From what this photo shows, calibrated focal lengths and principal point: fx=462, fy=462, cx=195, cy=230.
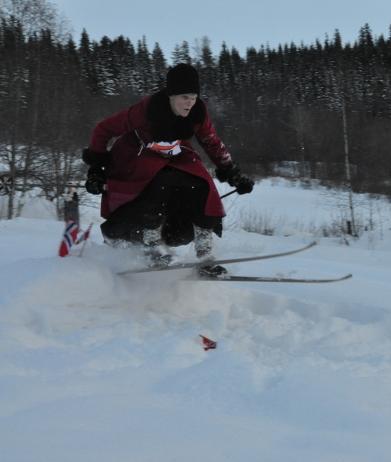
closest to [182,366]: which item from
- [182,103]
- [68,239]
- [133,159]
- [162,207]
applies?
[68,239]

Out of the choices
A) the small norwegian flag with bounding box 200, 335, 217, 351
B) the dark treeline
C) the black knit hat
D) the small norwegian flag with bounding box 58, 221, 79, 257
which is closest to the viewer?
the small norwegian flag with bounding box 200, 335, 217, 351

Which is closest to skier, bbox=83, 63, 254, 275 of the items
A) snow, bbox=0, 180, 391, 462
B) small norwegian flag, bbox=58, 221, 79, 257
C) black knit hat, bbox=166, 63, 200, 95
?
black knit hat, bbox=166, 63, 200, 95

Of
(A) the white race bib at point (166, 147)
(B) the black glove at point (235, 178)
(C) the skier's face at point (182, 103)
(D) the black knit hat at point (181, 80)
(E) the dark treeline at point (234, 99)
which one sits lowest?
(B) the black glove at point (235, 178)

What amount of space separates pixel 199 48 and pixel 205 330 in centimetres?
6572

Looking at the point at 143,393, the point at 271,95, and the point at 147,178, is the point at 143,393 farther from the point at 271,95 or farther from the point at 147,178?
the point at 271,95

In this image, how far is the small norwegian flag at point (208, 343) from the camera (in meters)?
2.21

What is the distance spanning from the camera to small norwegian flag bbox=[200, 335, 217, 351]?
2.21 m

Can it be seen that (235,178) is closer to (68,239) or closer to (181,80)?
(181,80)

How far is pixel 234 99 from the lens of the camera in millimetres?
46875

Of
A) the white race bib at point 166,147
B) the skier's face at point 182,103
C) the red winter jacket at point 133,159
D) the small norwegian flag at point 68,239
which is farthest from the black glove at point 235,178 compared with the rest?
the small norwegian flag at point 68,239

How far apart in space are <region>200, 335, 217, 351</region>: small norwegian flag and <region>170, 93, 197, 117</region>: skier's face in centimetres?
151

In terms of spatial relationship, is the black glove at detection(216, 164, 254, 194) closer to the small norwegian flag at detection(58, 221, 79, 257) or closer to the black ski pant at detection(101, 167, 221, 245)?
the black ski pant at detection(101, 167, 221, 245)

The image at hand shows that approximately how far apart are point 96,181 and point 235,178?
1.07m

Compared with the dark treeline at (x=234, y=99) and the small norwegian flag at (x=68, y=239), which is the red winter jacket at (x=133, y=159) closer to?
the small norwegian flag at (x=68, y=239)
